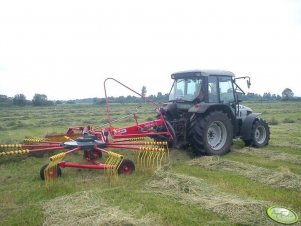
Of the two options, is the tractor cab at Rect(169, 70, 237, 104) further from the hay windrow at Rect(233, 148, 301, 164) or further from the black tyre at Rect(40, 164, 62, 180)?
the black tyre at Rect(40, 164, 62, 180)

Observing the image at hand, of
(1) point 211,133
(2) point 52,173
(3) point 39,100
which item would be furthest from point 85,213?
Answer: (3) point 39,100

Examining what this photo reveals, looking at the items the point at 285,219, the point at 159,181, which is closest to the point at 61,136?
the point at 159,181

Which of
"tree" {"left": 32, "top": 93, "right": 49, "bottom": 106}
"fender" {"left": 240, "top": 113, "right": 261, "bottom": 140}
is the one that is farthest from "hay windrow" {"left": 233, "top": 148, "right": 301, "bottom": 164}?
"tree" {"left": 32, "top": 93, "right": 49, "bottom": 106}

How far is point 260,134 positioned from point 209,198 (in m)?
5.66

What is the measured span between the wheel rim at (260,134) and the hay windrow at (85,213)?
20.5 feet

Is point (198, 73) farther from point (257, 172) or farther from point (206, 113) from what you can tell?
point (257, 172)

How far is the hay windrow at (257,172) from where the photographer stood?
5.88 metres

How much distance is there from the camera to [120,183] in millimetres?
5992

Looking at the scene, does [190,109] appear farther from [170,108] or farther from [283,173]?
[283,173]

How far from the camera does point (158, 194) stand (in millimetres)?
5348

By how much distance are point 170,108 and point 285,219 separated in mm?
5075

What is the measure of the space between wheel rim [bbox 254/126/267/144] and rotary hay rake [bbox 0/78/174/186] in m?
3.00

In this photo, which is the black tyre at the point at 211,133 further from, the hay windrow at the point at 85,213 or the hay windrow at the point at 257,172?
the hay windrow at the point at 85,213

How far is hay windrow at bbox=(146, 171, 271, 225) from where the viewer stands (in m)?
4.43
